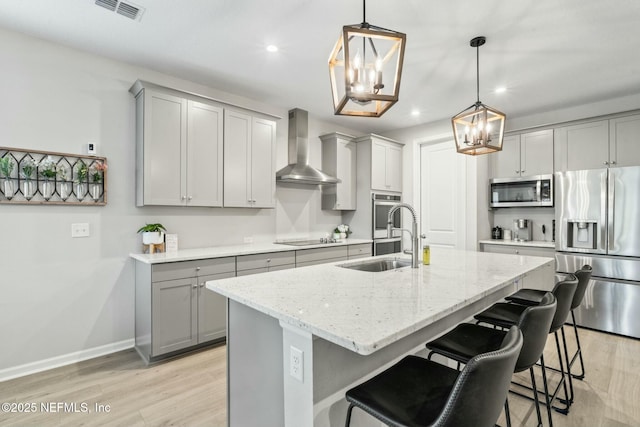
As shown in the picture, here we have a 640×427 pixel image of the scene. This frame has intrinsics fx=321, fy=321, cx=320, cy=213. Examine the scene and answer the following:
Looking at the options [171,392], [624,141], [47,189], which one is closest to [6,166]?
[47,189]

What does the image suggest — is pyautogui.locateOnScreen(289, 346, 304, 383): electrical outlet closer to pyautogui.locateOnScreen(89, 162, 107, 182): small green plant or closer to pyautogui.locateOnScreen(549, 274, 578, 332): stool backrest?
pyautogui.locateOnScreen(549, 274, 578, 332): stool backrest

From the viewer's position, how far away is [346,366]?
1339 mm

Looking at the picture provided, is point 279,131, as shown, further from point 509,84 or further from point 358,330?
point 358,330

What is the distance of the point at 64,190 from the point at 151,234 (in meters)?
0.76

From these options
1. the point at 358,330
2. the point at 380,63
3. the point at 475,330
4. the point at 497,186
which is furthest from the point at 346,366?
the point at 497,186

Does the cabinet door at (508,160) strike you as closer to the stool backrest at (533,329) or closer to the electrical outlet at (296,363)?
the stool backrest at (533,329)

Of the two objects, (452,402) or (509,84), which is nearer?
(452,402)

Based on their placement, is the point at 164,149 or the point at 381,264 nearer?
the point at 381,264

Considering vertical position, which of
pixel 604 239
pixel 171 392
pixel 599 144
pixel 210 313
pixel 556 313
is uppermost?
pixel 599 144

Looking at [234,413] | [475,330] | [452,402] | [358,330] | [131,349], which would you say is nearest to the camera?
[452,402]

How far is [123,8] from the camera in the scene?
2.24 metres

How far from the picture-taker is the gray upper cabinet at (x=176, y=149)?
2932 mm

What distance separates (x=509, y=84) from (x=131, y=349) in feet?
15.6

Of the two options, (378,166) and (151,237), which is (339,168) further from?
(151,237)
